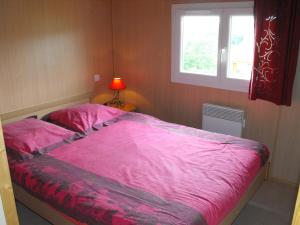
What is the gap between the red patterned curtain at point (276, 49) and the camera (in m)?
2.85

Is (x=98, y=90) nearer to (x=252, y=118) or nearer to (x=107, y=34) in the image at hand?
(x=107, y=34)

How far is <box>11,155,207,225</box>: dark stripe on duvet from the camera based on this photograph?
194cm

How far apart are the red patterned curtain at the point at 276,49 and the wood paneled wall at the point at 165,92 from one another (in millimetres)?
152

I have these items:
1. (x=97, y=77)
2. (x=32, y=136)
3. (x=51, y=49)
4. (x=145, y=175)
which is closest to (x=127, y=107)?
(x=97, y=77)

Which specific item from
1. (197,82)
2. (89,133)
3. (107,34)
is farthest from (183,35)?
(89,133)

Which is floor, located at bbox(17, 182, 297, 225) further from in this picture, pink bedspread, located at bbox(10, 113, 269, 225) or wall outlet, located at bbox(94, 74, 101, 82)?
wall outlet, located at bbox(94, 74, 101, 82)

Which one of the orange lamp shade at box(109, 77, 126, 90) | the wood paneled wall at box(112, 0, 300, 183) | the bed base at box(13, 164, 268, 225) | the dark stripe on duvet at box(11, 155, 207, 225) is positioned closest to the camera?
the dark stripe on duvet at box(11, 155, 207, 225)

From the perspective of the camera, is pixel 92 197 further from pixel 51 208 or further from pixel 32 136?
pixel 32 136

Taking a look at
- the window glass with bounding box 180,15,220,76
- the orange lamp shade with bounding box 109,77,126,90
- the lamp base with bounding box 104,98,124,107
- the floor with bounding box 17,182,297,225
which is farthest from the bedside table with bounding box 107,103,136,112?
the floor with bounding box 17,182,297,225

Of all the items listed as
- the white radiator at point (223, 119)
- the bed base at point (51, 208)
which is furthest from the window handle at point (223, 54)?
the bed base at point (51, 208)

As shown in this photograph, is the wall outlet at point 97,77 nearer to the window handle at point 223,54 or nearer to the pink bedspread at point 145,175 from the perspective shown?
the pink bedspread at point 145,175

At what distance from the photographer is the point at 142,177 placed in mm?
2381

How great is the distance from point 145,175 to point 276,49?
1.79 meters

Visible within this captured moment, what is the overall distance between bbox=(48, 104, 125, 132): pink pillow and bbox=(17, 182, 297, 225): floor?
943 millimetres
